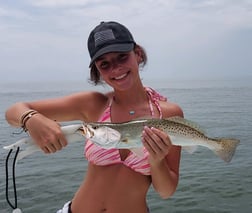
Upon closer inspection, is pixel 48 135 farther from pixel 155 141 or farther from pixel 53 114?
pixel 155 141

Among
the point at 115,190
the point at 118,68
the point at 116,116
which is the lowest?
the point at 115,190

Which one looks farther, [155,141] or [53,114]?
[53,114]

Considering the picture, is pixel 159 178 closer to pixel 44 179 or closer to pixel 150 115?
pixel 150 115

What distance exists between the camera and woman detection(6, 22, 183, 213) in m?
2.93

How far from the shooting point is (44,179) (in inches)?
413

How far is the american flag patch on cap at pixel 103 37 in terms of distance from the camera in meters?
Answer: 2.94

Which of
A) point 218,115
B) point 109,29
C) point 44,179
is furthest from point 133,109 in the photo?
point 218,115

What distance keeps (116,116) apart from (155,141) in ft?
2.12

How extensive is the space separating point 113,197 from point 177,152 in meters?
0.67

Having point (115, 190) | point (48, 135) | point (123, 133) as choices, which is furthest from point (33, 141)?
point (115, 190)

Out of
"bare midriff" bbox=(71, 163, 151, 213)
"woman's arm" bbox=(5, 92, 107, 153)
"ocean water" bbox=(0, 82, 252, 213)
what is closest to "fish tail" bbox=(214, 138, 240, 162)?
"bare midriff" bbox=(71, 163, 151, 213)

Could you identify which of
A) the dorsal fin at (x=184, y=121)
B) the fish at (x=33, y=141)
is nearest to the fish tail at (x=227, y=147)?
the dorsal fin at (x=184, y=121)

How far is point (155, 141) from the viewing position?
279cm

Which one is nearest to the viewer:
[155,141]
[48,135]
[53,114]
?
Result: [48,135]
